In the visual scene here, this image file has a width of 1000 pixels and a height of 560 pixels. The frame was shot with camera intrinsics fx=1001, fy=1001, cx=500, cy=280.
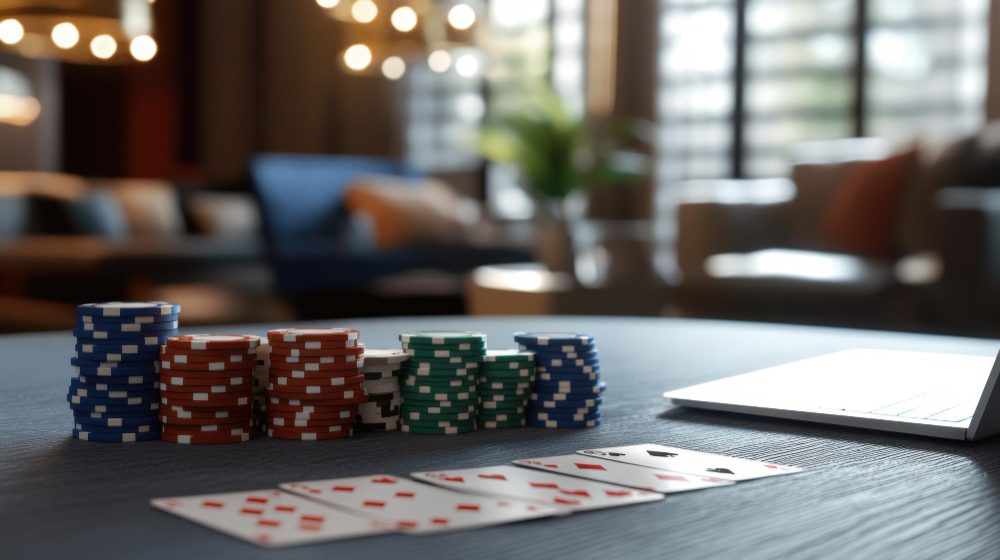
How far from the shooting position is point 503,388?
0.87m

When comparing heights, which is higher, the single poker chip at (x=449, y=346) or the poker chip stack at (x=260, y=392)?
the single poker chip at (x=449, y=346)

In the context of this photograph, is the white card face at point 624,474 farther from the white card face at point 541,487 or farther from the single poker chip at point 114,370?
the single poker chip at point 114,370

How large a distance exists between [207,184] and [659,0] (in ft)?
11.5

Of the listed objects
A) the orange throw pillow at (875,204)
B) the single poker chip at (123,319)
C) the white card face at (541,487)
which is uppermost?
the orange throw pillow at (875,204)

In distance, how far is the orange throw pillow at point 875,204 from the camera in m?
4.43

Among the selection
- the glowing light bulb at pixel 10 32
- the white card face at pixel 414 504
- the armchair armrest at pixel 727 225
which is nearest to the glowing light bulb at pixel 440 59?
the armchair armrest at pixel 727 225

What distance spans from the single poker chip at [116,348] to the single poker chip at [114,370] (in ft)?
0.04

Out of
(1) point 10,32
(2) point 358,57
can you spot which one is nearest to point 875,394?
(1) point 10,32

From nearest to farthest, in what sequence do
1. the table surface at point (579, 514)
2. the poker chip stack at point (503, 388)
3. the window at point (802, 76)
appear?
the table surface at point (579, 514), the poker chip stack at point (503, 388), the window at point (802, 76)

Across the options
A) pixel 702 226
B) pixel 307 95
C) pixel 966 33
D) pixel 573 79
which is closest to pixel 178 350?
pixel 702 226

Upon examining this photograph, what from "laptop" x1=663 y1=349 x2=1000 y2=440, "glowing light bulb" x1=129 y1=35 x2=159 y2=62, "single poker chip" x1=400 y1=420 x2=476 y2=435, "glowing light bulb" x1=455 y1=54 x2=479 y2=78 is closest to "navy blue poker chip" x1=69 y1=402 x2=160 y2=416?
"single poker chip" x1=400 y1=420 x2=476 y2=435

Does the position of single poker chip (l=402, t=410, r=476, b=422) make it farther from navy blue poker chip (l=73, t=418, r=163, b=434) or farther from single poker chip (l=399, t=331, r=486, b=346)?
navy blue poker chip (l=73, t=418, r=163, b=434)

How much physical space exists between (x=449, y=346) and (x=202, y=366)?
0.20m

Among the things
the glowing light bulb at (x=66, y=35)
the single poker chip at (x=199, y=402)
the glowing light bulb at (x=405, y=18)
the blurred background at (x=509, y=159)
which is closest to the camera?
the single poker chip at (x=199, y=402)
